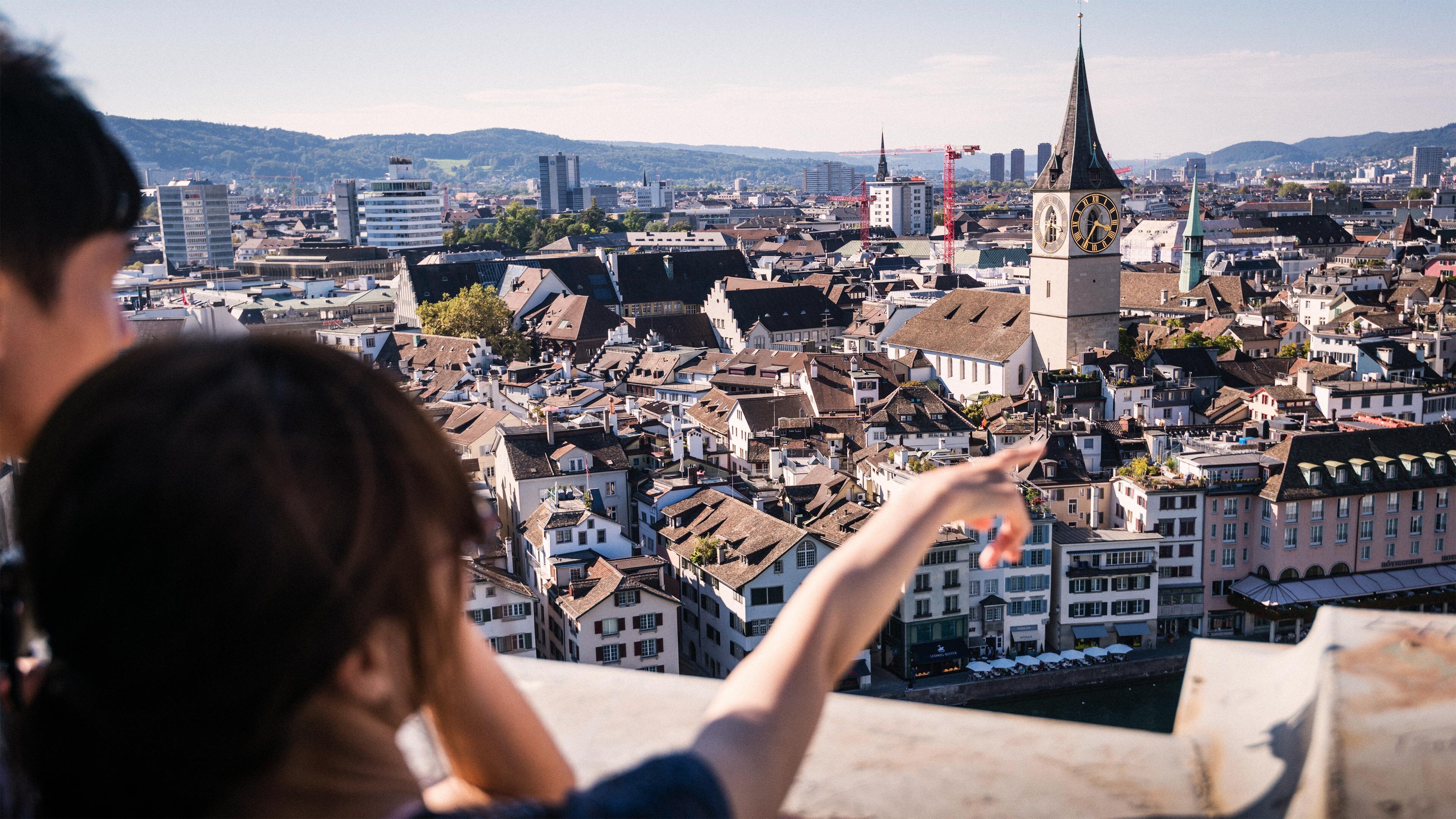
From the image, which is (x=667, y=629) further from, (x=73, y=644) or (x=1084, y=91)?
(x=1084, y=91)

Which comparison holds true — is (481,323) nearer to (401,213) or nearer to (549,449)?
(549,449)

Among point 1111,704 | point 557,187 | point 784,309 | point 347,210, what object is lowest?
point 1111,704

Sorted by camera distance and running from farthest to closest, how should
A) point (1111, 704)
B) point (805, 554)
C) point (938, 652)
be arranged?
1. point (938, 652)
2. point (1111, 704)
3. point (805, 554)

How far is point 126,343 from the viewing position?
73 centimetres

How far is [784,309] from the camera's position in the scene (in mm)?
35156

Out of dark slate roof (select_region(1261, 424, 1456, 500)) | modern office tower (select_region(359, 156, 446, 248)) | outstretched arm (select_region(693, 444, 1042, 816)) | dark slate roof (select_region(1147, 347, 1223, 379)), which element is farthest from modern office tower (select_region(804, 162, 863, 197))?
outstretched arm (select_region(693, 444, 1042, 816))

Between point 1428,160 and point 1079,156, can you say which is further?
point 1428,160

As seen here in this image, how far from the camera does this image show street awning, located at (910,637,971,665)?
1491 centimetres

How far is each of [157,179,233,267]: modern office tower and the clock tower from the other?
163 ft

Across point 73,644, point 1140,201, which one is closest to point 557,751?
point 73,644

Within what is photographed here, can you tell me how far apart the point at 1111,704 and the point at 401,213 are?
58.6 metres

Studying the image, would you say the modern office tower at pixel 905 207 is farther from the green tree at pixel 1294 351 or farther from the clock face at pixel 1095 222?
the clock face at pixel 1095 222

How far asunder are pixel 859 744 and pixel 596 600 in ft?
40.1

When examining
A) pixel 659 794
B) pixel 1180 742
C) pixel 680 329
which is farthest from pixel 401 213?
pixel 659 794
